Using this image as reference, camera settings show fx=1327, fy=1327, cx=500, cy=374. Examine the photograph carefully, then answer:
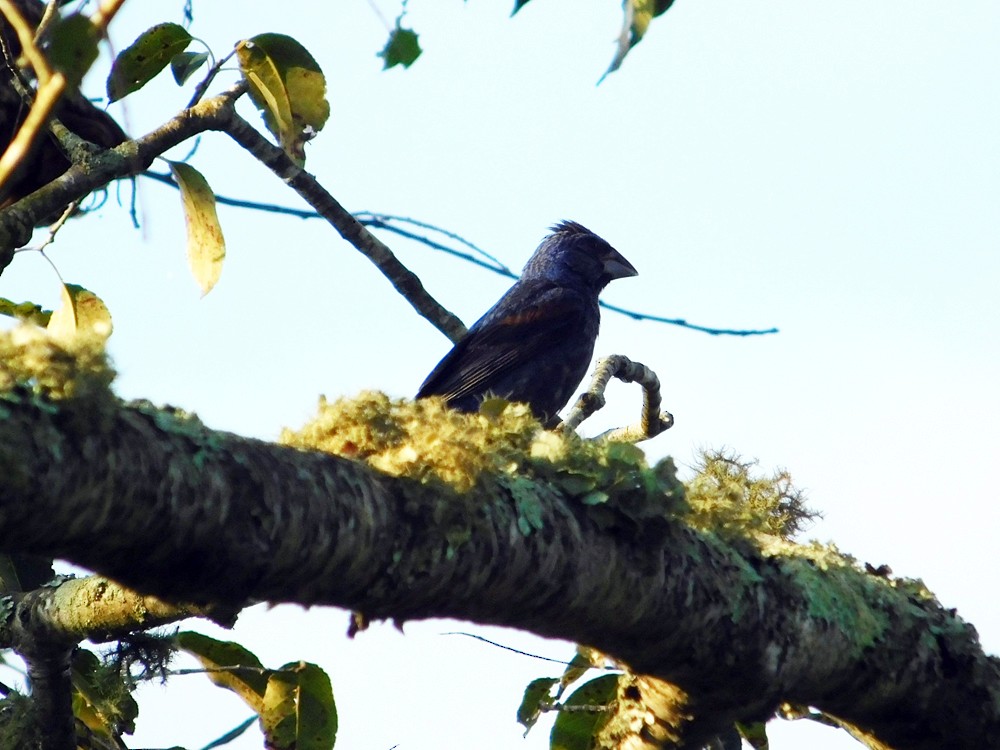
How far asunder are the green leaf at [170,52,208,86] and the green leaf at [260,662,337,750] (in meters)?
1.61

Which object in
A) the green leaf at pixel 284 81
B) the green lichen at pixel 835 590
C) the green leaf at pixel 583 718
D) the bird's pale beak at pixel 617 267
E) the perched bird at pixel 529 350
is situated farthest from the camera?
the bird's pale beak at pixel 617 267

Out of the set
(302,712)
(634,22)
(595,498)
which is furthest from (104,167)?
(634,22)

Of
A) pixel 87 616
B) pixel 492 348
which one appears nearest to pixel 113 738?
pixel 87 616

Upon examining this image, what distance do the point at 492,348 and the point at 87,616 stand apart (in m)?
3.50

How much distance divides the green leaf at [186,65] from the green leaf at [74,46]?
7.87ft

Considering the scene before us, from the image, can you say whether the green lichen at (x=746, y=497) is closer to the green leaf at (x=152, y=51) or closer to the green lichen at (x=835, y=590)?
the green lichen at (x=835, y=590)

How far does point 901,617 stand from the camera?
275 cm

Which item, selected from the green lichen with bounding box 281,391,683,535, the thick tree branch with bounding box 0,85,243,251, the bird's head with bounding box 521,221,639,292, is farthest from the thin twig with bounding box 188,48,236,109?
the bird's head with bounding box 521,221,639,292

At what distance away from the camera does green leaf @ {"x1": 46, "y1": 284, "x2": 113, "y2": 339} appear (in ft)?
10.8

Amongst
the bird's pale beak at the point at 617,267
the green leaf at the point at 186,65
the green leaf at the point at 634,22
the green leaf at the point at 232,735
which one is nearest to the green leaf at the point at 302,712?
the green leaf at the point at 232,735

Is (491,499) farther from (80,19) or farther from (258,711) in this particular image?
(258,711)

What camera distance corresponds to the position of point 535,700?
3.13 meters

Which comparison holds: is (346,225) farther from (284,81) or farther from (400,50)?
(400,50)

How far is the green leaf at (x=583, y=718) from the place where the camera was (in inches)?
115
